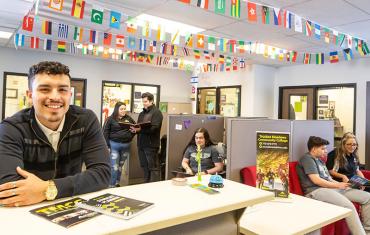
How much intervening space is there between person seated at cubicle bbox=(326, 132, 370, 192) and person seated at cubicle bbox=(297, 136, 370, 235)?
1.52 feet

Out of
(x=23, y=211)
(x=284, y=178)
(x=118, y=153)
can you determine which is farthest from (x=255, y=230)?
(x=118, y=153)

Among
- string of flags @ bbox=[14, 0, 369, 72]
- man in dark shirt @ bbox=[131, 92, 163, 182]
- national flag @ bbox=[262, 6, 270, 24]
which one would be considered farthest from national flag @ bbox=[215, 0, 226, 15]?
man in dark shirt @ bbox=[131, 92, 163, 182]

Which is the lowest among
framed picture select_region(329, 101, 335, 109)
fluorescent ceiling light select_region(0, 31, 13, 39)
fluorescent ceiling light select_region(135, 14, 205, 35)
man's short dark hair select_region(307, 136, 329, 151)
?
man's short dark hair select_region(307, 136, 329, 151)

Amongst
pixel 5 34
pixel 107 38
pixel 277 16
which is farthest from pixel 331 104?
pixel 5 34

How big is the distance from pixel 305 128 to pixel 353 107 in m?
3.41

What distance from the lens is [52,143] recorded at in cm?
132

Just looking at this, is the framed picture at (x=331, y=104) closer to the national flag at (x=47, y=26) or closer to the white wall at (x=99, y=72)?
the white wall at (x=99, y=72)

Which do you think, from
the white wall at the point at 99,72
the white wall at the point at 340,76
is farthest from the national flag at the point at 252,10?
the white wall at the point at 99,72

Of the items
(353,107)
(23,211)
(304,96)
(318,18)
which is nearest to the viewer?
(23,211)

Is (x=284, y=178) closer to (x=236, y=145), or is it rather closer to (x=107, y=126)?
(x=236, y=145)

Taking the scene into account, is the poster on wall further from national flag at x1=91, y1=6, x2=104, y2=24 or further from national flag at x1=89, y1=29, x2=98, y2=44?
national flag at x1=89, y1=29, x2=98, y2=44

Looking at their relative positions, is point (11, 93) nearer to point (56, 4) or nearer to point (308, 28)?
point (56, 4)

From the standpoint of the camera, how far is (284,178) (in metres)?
2.10

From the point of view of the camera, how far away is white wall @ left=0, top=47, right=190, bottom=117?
6246 millimetres
